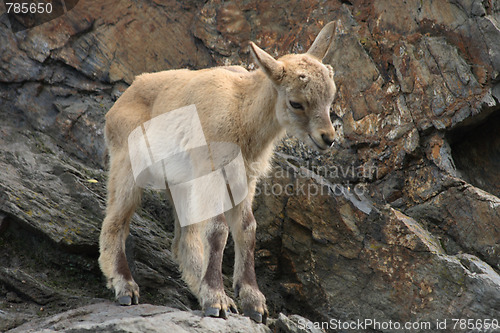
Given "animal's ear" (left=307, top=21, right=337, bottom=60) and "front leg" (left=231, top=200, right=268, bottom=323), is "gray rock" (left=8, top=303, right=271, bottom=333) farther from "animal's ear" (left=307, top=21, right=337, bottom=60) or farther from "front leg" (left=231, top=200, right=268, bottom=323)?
"animal's ear" (left=307, top=21, right=337, bottom=60)

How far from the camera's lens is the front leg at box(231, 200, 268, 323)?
6246 millimetres

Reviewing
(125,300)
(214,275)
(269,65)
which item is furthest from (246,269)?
(269,65)

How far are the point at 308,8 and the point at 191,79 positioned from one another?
364cm

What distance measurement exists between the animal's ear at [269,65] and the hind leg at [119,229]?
2.20 metres

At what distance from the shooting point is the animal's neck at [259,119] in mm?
6613

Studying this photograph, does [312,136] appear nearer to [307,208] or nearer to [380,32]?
[307,208]

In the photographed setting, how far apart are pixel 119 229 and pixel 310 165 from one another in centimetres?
359

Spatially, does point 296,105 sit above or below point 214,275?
above

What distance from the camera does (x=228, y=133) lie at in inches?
259

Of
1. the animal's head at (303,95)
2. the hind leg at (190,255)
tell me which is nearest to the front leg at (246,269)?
the hind leg at (190,255)

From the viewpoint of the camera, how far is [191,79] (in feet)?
24.2

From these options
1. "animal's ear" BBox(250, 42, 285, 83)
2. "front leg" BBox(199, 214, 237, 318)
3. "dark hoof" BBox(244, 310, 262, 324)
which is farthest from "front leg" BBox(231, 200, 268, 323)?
"animal's ear" BBox(250, 42, 285, 83)

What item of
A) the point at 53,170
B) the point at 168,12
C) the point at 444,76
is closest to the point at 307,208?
the point at 444,76

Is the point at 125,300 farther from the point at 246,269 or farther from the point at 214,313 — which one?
the point at 246,269
